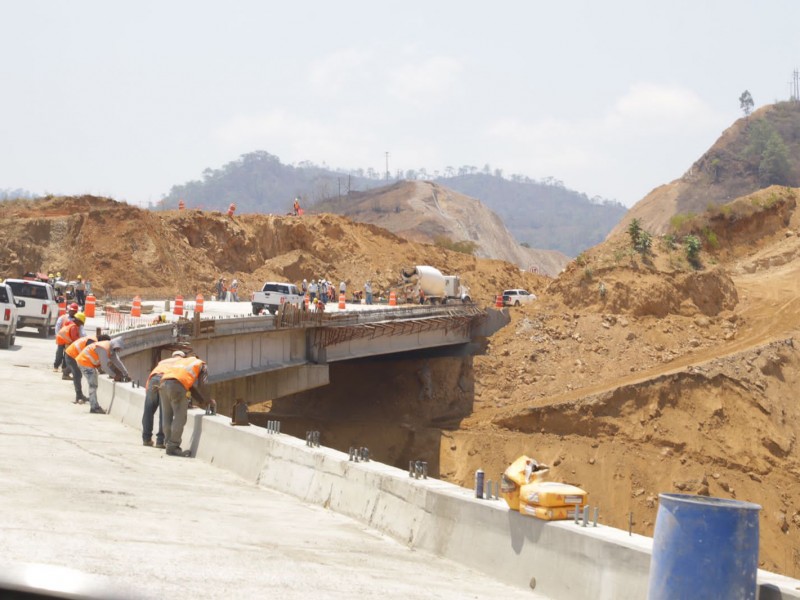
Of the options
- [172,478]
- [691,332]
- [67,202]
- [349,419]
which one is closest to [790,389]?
[691,332]

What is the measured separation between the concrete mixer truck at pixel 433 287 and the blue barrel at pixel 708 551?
56.3 meters

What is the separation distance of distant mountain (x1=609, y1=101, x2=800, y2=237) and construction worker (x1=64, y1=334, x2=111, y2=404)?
119193 millimetres

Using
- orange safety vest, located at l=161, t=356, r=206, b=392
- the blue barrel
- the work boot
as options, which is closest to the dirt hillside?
the work boot

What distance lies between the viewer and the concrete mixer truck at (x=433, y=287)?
63594 mm

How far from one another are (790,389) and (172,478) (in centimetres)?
3696

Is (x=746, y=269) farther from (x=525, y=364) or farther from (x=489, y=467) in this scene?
(x=489, y=467)

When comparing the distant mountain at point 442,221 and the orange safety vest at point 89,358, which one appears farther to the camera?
the distant mountain at point 442,221

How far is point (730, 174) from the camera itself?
148125mm

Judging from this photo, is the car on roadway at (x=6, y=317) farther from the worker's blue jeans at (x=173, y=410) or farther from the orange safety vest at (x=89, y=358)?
the worker's blue jeans at (x=173, y=410)

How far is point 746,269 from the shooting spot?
6319cm

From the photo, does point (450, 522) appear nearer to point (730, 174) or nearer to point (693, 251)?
point (693, 251)

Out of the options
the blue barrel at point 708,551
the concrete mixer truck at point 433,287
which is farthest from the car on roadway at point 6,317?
the concrete mixer truck at point 433,287

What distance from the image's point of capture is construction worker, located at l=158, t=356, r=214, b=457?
1451cm

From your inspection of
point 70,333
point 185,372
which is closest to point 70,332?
point 70,333
